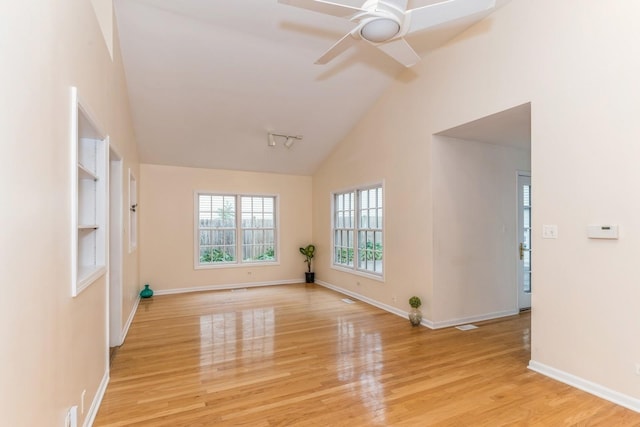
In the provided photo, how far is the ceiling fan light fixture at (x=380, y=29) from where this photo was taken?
238cm

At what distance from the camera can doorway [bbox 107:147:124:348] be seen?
141 inches

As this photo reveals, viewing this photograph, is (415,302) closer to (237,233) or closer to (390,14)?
(390,14)

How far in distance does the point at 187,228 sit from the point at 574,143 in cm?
617

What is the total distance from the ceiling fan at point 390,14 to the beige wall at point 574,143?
1.06 m

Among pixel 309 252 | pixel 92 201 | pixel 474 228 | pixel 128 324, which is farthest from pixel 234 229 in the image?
pixel 474 228

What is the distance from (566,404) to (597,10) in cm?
305

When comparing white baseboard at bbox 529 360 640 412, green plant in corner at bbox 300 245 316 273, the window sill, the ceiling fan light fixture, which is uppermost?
the ceiling fan light fixture

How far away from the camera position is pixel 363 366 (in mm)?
3080

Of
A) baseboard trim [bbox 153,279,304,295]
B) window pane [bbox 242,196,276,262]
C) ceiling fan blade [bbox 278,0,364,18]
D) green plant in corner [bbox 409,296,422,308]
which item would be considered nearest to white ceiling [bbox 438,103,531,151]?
ceiling fan blade [bbox 278,0,364,18]

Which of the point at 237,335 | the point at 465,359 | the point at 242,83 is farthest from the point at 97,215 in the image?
the point at 465,359

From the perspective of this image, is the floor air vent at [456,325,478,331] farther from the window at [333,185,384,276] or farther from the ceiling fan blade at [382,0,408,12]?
the ceiling fan blade at [382,0,408,12]

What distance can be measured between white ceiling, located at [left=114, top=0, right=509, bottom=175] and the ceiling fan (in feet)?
3.18

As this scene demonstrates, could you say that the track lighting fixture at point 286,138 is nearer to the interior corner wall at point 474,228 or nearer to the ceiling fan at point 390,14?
the interior corner wall at point 474,228

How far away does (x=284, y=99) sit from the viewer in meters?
4.97
